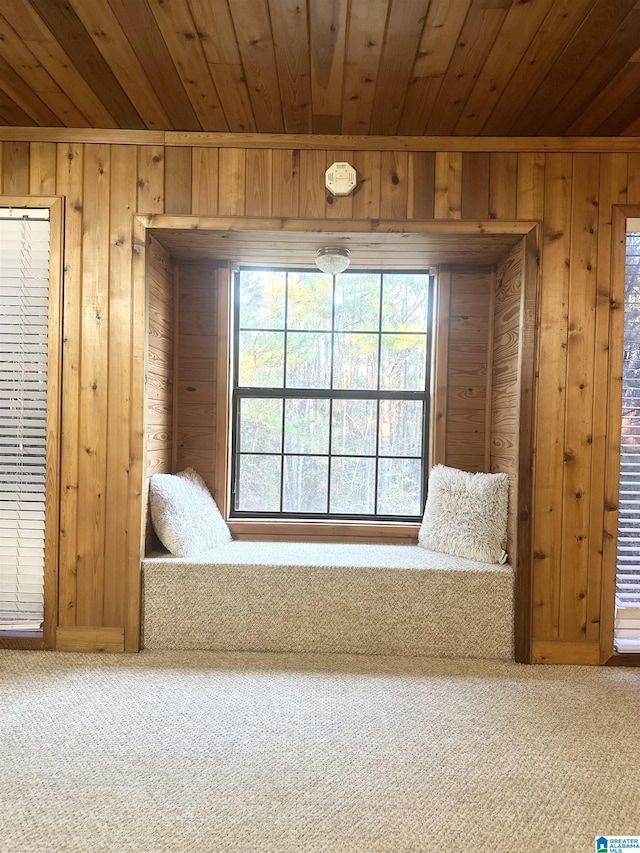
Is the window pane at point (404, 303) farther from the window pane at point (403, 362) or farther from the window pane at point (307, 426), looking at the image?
the window pane at point (307, 426)

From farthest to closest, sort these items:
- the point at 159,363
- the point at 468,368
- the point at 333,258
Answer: the point at 468,368
the point at 159,363
the point at 333,258

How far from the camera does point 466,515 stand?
2576mm

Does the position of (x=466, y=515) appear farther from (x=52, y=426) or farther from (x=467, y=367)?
(x=52, y=426)

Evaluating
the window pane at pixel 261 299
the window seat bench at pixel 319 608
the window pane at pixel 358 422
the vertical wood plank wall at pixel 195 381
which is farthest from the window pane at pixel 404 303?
the window seat bench at pixel 319 608

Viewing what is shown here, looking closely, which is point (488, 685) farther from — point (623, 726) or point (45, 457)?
point (45, 457)

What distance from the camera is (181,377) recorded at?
2924 mm

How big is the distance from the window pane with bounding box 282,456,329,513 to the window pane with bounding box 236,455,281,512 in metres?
0.06

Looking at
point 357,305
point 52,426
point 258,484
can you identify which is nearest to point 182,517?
point 258,484

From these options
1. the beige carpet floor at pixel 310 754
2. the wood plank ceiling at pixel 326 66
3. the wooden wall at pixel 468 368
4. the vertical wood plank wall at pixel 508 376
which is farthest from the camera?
the wooden wall at pixel 468 368

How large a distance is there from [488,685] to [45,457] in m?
2.24

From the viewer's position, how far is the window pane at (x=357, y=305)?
2979 mm

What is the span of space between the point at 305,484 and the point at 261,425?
Result: 0.44 meters

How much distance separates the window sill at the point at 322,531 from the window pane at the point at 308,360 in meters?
0.82

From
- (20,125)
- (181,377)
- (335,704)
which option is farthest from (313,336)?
(335,704)
